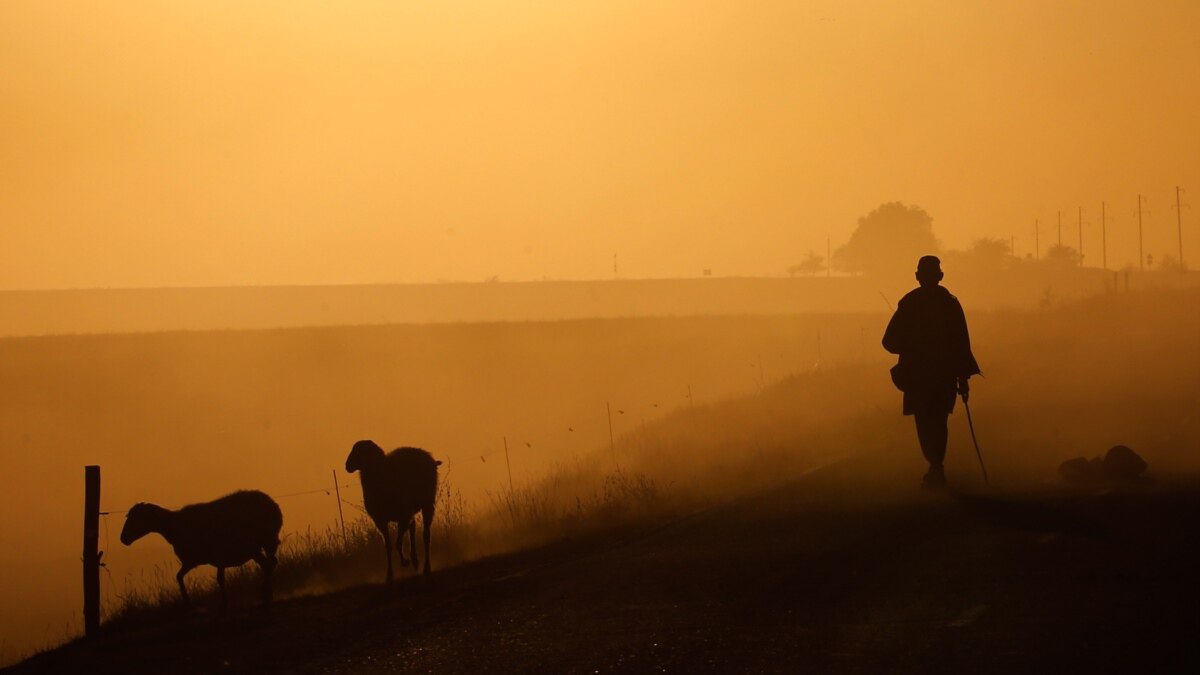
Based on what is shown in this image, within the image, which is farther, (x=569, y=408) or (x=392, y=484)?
(x=569, y=408)

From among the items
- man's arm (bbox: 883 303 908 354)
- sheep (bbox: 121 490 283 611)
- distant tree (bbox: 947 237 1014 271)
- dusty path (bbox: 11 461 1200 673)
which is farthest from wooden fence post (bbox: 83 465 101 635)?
distant tree (bbox: 947 237 1014 271)

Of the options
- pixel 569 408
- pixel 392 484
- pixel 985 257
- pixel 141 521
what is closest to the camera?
pixel 141 521

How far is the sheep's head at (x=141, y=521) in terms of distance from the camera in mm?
15578

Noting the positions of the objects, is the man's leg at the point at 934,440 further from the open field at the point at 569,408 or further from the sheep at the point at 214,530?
the sheep at the point at 214,530

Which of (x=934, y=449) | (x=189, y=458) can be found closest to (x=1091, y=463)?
(x=934, y=449)

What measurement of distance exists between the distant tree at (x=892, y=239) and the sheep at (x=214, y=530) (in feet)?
503

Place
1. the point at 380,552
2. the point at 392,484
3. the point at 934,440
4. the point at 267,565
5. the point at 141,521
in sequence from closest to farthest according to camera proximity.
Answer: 1. the point at 267,565
2. the point at 141,521
3. the point at 392,484
4. the point at 934,440
5. the point at 380,552

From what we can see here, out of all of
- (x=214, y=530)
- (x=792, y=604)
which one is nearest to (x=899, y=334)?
(x=792, y=604)

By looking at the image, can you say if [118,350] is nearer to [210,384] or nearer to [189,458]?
[210,384]

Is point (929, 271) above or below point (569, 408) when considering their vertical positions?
above

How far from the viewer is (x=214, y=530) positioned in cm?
1552

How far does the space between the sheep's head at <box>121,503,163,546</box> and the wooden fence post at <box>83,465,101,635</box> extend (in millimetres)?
334

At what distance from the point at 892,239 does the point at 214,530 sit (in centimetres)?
15605

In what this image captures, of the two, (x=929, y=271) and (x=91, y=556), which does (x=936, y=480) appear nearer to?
(x=929, y=271)
